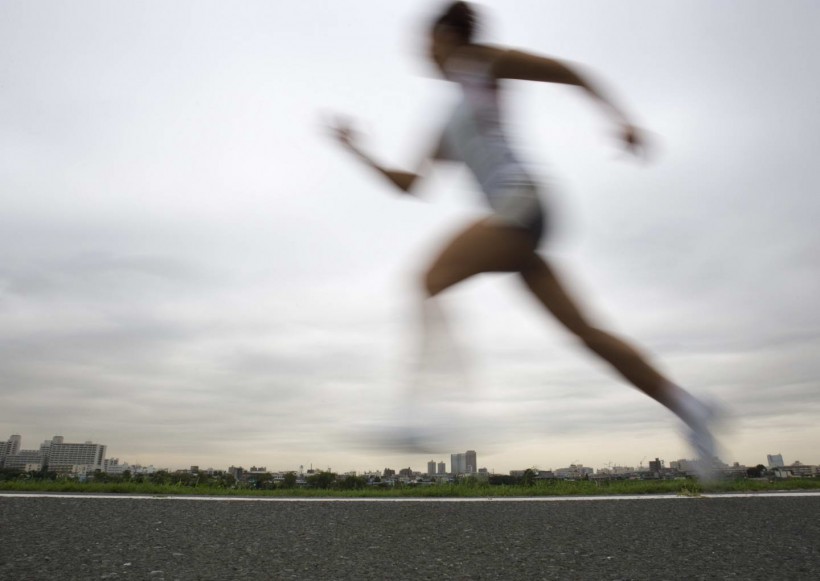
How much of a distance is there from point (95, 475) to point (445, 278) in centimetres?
696

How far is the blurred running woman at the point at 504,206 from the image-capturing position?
59.7 inches

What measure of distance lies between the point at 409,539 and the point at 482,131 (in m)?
3.21

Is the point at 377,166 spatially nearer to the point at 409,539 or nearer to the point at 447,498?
the point at 409,539

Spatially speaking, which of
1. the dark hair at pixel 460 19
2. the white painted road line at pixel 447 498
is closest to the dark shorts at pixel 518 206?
the dark hair at pixel 460 19

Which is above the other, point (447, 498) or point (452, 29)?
point (452, 29)

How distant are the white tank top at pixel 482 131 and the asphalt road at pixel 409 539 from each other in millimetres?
2412

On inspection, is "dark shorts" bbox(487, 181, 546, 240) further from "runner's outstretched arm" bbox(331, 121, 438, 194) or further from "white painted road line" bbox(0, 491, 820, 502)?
"white painted road line" bbox(0, 491, 820, 502)

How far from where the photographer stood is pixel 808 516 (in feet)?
15.6

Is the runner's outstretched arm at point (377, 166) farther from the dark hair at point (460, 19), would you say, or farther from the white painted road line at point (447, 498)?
the white painted road line at point (447, 498)

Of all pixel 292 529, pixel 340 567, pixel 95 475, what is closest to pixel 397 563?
pixel 340 567

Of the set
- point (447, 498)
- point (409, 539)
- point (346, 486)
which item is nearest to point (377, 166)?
point (409, 539)

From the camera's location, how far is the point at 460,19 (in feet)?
5.37

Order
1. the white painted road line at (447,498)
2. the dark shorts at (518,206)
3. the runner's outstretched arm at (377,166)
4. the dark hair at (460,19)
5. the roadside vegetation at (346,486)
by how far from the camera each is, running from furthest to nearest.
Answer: the roadside vegetation at (346,486)
the white painted road line at (447,498)
the runner's outstretched arm at (377,166)
the dark hair at (460,19)
the dark shorts at (518,206)

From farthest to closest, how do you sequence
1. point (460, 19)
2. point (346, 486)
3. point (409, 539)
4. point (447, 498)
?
point (346, 486)
point (447, 498)
point (409, 539)
point (460, 19)
